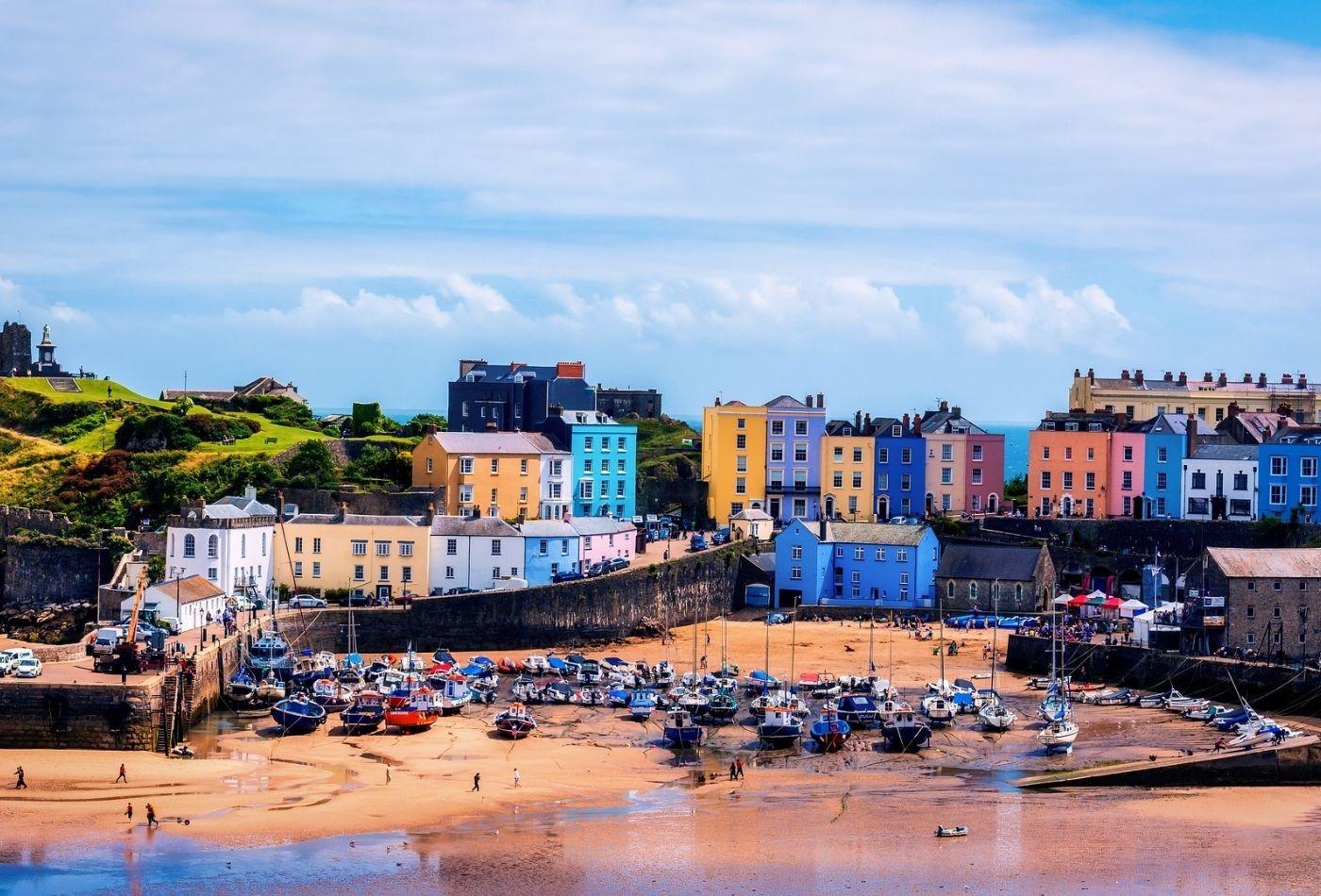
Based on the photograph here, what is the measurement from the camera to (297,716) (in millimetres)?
47875

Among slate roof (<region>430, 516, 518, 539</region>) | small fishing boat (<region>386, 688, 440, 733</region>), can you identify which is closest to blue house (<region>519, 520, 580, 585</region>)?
slate roof (<region>430, 516, 518, 539</region>)

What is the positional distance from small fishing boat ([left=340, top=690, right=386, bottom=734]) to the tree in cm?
2304

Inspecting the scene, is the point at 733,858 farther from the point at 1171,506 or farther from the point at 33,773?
the point at 1171,506

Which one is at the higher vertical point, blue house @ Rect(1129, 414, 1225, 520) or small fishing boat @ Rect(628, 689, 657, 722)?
blue house @ Rect(1129, 414, 1225, 520)

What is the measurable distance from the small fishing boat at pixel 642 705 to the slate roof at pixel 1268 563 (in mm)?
16696

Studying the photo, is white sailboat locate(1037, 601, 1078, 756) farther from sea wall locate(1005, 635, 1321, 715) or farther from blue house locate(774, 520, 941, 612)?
blue house locate(774, 520, 941, 612)

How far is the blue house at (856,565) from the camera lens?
66562 millimetres

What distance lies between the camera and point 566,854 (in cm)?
3744

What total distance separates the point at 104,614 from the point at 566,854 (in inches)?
1038

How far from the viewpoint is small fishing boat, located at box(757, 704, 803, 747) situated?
155ft

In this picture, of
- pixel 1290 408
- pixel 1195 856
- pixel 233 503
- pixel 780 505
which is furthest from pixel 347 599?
pixel 1290 408

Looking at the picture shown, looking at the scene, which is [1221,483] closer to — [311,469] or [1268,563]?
[1268,563]

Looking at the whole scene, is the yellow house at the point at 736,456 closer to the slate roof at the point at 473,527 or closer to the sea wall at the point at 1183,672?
the slate roof at the point at 473,527

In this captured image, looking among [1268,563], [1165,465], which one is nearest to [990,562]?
[1165,465]
